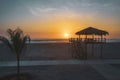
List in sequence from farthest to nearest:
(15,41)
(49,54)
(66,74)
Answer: (49,54) < (66,74) < (15,41)

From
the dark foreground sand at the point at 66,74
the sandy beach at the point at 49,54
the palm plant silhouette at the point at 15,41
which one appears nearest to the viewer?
the palm plant silhouette at the point at 15,41

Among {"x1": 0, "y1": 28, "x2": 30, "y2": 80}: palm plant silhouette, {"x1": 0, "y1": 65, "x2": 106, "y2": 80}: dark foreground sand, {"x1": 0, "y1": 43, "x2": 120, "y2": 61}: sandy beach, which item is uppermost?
{"x1": 0, "y1": 28, "x2": 30, "y2": 80}: palm plant silhouette

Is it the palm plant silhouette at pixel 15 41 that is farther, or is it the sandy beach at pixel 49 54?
the sandy beach at pixel 49 54

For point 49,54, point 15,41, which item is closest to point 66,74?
point 15,41

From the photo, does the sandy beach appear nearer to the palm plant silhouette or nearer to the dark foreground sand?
the dark foreground sand

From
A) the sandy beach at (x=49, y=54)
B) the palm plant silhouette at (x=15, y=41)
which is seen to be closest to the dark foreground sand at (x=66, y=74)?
the palm plant silhouette at (x=15, y=41)

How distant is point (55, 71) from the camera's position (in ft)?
38.5

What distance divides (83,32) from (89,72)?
24.0 feet

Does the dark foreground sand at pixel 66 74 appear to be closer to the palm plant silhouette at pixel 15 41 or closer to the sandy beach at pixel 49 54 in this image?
the palm plant silhouette at pixel 15 41

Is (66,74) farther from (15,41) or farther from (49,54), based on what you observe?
(49,54)

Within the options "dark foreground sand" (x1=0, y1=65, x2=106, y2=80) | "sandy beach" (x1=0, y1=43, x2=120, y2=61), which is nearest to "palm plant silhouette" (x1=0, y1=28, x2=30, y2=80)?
"dark foreground sand" (x1=0, y1=65, x2=106, y2=80)

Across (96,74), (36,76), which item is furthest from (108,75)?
(36,76)

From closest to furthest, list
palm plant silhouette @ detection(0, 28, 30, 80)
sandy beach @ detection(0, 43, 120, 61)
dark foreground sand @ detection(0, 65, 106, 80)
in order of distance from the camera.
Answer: palm plant silhouette @ detection(0, 28, 30, 80) < dark foreground sand @ detection(0, 65, 106, 80) < sandy beach @ detection(0, 43, 120, 61)

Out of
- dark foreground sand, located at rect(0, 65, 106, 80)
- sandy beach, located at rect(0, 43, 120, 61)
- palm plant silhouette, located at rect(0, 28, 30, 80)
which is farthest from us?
sandy beach, located at rect(0, 43, 120, 61)
